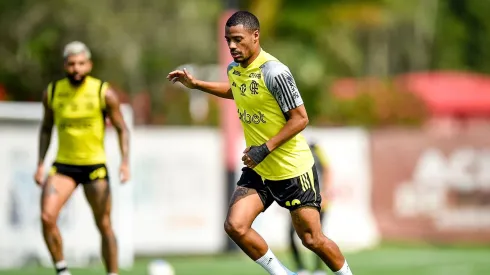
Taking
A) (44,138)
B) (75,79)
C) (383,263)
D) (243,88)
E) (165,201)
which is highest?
(243,88)

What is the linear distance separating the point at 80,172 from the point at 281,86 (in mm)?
3480

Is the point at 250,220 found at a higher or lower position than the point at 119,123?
lower

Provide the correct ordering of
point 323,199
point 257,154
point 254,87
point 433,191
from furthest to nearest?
point 433,191 → point 323,199 → point 254,87 → point 257,154

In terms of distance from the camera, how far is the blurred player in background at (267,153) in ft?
36.1

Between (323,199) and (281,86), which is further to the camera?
(323,199)

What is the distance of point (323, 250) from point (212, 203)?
11361 millimetres

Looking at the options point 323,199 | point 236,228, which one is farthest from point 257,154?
point 323,199

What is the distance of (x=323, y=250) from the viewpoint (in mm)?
11320

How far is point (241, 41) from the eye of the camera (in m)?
11.0

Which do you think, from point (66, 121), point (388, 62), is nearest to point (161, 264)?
point (66, 121)

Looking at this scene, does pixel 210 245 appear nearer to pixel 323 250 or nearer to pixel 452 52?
pixel 323 250

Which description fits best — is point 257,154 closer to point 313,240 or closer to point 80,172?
point 313,240

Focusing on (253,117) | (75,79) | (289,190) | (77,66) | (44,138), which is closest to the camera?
(253,117)

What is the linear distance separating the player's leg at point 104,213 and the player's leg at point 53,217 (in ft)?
0.91
